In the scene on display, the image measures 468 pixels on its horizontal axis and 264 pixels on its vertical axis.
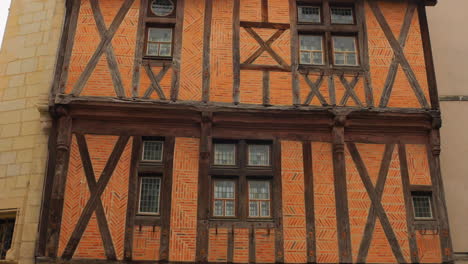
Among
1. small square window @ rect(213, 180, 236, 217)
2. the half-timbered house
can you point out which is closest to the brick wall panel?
the half-timbered house

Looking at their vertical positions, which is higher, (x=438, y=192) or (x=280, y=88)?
(x=280, y=88)

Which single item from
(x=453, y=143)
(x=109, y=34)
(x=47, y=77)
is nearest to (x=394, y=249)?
(x=453, y=143)

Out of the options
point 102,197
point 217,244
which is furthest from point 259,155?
point 102,197

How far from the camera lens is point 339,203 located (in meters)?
11.2

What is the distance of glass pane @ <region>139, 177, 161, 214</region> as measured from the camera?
11.0m

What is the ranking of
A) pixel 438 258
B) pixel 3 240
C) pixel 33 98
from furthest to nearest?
1. pixel 33 98
2. pixel 3 240
3. pixel 438 258

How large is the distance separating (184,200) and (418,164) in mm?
4825

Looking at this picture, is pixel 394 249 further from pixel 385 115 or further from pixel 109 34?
pixel 109 34

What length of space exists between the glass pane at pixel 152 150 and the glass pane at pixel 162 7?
3.02m

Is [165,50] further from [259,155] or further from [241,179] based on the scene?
[241,179]

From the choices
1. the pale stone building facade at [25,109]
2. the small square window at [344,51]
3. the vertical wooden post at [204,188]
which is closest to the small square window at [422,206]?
the small square window at [344,51]

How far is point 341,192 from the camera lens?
11.2m

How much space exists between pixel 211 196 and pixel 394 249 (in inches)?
145

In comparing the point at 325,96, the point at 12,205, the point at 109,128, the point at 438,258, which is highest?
the point at 325,96
